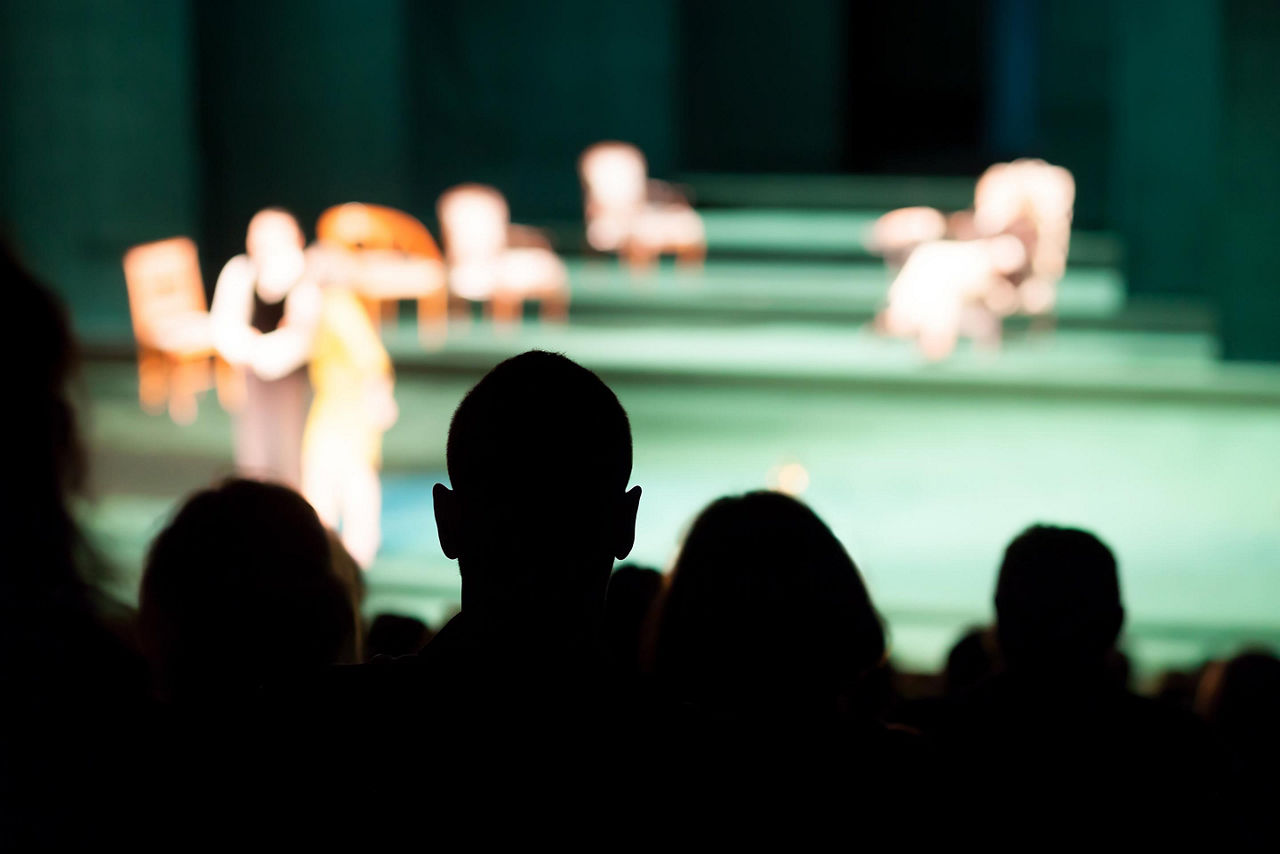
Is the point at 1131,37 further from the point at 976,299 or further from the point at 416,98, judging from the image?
the point at 416,98

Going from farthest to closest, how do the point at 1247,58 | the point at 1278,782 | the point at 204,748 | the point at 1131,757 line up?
the point at 1247,58 < the point at 1278,782 < the point at 1131,757 < the point at 204,748

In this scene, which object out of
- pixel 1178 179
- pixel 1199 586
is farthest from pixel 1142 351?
pixel 1199 586

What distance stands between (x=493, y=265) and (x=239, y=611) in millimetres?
8370

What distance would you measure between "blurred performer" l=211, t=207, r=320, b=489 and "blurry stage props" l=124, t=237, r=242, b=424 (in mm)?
3062

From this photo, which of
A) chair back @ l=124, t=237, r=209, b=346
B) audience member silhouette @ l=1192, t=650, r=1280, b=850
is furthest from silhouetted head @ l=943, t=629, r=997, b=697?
chair back @ l=124, t=237, r=209, b=346

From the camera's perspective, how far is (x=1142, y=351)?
29.0 ft

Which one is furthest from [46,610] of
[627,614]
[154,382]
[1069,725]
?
[154,382]

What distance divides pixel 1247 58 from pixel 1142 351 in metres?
1.83

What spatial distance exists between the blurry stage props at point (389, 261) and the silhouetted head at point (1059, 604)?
7.65 m

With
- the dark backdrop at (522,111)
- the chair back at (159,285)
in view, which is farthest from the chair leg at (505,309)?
the chair back at (159,285)

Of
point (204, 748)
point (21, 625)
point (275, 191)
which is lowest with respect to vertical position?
point (204, 748)

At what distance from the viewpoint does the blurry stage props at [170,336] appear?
7.91 meters

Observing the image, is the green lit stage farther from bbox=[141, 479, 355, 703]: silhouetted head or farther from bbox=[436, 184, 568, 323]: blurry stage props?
bbox=[141, 479, 355, 703]: silhouetted head

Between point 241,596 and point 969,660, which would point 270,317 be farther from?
point 241,596
